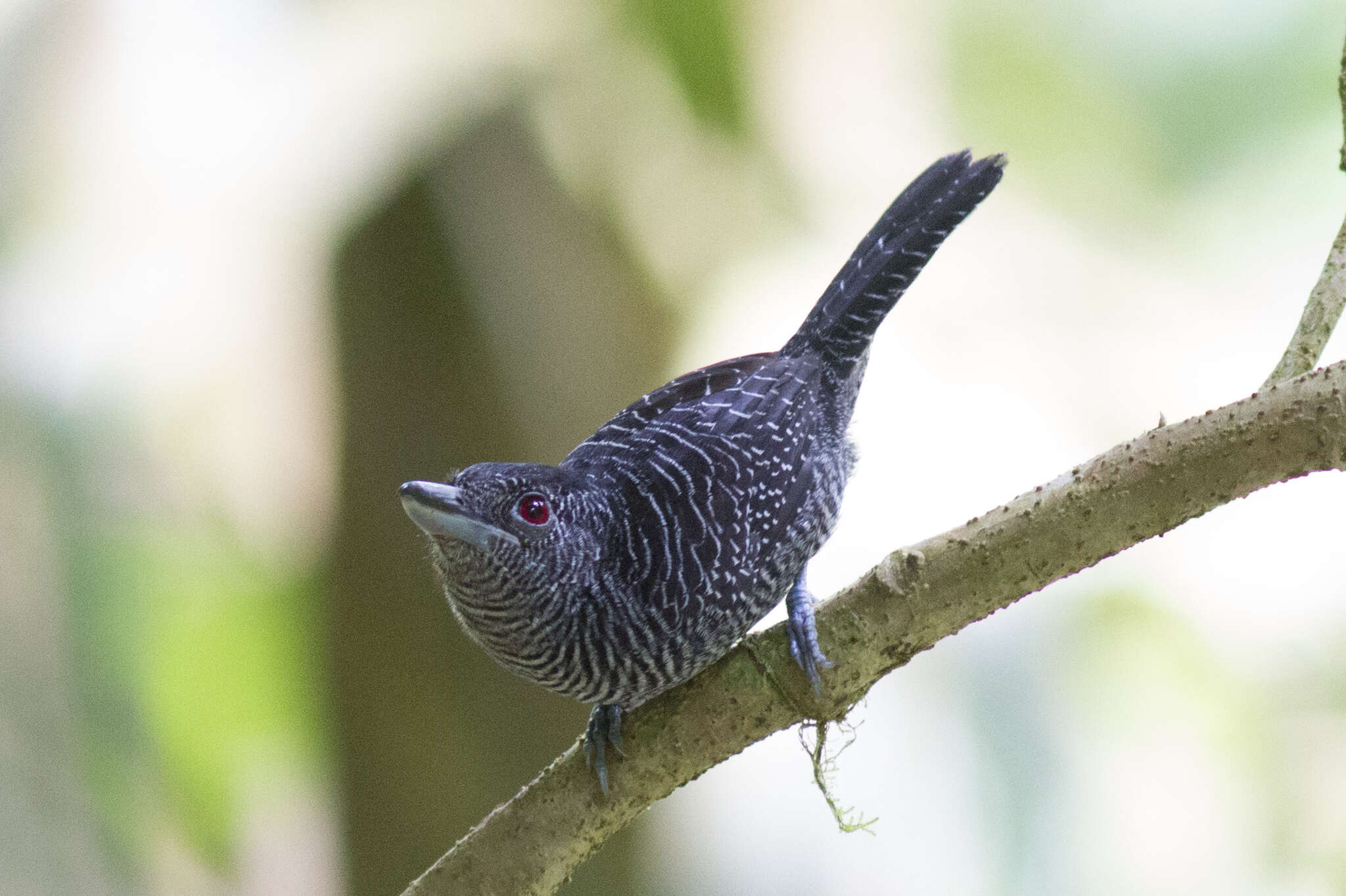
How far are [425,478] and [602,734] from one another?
1385mm

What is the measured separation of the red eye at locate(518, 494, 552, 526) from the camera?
1329 millimetres

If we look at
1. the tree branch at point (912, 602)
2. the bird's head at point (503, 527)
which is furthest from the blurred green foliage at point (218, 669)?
the bird's head at point (503, 527)

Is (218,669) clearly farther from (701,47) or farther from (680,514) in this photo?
(701,47)

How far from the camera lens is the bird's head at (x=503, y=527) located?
122 cm

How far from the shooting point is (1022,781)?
2.73 meters

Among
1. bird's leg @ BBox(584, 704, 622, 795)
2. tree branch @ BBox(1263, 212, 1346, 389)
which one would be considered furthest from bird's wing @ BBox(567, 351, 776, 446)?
tree branch @ BBox(1263, 212, 1346, 389)

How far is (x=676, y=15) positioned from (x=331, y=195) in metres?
1.09

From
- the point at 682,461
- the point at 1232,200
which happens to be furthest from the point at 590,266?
the point at 1232,200

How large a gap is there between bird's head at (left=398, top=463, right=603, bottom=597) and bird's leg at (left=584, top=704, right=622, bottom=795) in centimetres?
27

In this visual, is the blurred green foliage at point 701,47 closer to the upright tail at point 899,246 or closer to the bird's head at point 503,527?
the upright tail at point 899,246

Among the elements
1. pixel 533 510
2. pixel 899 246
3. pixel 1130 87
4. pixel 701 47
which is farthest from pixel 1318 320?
pixel 701 47

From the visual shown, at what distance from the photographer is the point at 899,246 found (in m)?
1.77

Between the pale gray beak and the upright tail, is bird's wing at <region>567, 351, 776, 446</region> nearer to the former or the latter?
the upright tail

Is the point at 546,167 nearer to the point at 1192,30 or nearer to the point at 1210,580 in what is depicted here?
the point at 1192,30
